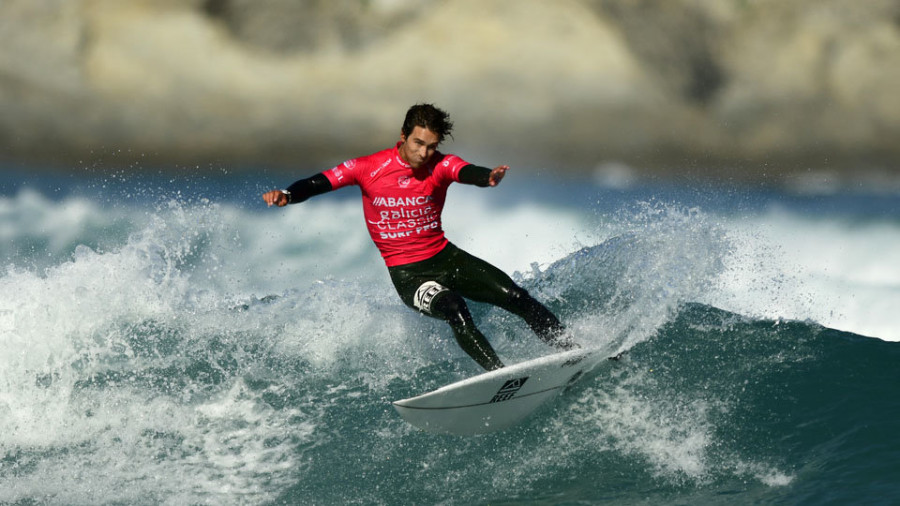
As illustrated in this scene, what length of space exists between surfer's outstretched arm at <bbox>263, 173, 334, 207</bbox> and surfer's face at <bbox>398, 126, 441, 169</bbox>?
0.67 meters

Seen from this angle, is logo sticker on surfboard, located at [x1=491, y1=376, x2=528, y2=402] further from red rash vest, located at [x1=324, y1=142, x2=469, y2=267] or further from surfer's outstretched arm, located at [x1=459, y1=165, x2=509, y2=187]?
surfer's outstretched arm, located at [x1=459, y1=165, x2=509, y2=187]

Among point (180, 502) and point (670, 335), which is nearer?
point (180, 502)

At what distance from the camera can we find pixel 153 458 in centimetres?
593

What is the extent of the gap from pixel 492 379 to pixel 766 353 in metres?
3.05

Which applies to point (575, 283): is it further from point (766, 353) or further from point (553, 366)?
point (553, 366)

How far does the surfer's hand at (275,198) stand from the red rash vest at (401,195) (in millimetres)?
438

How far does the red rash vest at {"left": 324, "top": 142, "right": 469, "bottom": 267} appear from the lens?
19.2 ft

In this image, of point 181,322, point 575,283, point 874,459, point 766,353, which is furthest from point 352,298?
point 874,459

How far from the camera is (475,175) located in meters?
5.66

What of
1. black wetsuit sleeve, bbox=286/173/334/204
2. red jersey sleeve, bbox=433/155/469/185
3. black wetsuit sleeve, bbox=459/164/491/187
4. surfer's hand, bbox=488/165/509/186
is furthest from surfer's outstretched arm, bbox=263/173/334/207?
surfer's hand, bbox=488/165/509/186

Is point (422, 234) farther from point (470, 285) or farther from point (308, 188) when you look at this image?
point (308, 188)

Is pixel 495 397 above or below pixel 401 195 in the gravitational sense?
below

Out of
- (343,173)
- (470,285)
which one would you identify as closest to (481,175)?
(470,285)

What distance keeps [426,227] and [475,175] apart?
60 centimetres
